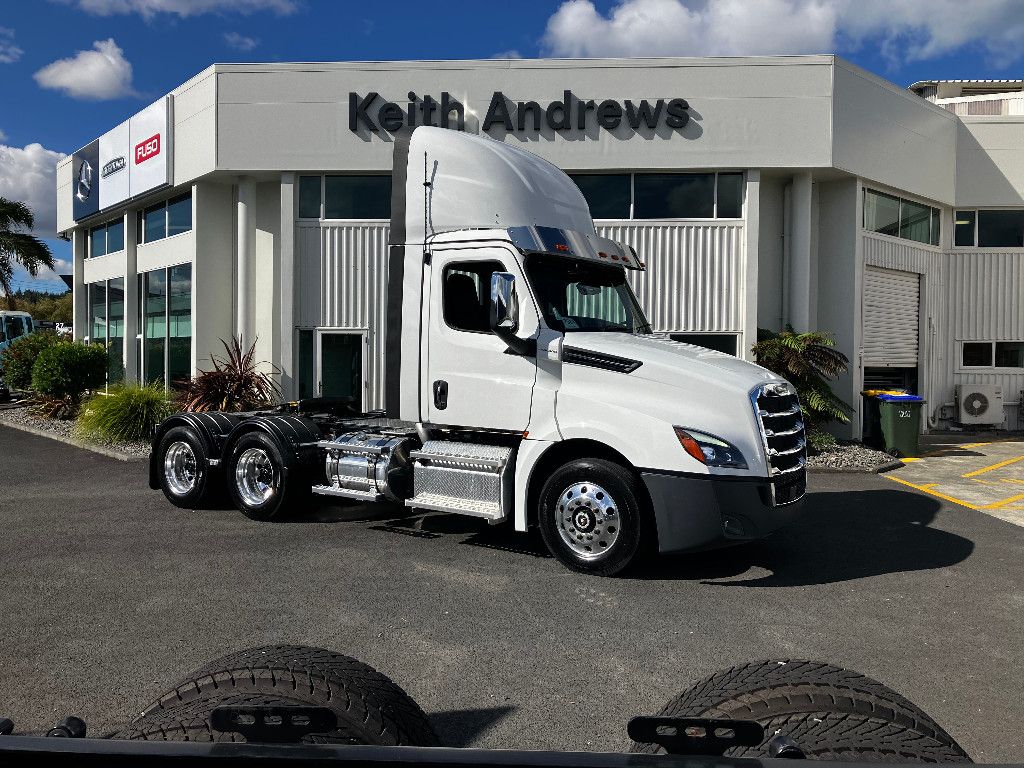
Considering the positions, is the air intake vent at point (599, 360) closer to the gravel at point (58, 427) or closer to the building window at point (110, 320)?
the gravel at point (58, 427)

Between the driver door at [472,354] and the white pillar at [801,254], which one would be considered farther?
the white pillar at [801,254]

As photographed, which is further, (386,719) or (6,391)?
(6,391)

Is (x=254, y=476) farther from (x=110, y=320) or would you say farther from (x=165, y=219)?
(x=110, y=320)

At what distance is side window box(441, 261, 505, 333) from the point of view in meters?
7.10

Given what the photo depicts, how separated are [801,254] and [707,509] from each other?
10912mm

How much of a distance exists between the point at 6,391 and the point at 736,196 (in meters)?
23.5

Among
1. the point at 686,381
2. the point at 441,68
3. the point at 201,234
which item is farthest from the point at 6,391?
the point at 686,381

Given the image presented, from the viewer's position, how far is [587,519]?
6.23 m

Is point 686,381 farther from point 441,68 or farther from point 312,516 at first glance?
point 441,68

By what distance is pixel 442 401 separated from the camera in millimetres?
7207

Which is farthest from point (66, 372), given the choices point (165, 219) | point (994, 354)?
point (994, 354)

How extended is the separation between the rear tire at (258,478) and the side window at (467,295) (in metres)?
2.42

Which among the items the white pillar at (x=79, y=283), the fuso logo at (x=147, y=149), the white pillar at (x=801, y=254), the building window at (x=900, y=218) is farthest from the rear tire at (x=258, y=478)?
the white pillar at (x=79, y=283)

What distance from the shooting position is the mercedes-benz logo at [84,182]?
2270 cm
